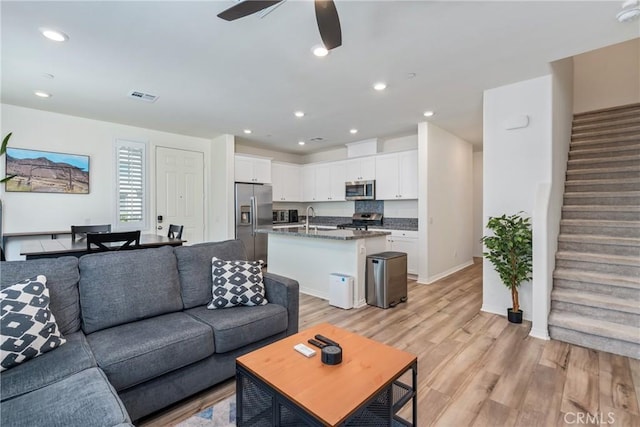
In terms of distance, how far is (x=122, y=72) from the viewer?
3.07m

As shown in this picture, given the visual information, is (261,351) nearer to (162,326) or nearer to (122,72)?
(162,326)

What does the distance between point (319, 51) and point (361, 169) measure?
3.69 metres

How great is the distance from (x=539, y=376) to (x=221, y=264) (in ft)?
8.69

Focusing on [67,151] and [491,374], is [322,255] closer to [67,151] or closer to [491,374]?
[491,374]

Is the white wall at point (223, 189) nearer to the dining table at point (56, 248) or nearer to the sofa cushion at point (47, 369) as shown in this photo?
the dining table at point (56, 248)

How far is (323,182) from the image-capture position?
22.7ft

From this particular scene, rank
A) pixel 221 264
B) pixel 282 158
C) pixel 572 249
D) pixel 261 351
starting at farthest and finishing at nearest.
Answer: pixel 282 158
pixel 572 249
pixel 221 264
pixel 261 351

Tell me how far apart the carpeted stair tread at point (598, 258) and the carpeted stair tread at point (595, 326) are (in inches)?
26.6

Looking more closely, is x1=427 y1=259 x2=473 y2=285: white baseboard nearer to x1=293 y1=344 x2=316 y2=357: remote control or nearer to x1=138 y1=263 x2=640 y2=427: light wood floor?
x1=138 y1=263 x2=640 y2=427: light wood floor

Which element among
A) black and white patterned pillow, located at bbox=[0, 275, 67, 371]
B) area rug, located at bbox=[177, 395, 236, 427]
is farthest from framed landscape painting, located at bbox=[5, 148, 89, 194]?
area rug, located at bbox=[177, 395, 236, 427]

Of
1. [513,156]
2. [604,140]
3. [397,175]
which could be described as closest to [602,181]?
[604,140]

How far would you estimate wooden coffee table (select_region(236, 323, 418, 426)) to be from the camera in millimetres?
1216

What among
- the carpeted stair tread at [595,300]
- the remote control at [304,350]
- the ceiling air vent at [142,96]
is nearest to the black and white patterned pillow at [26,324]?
the remote control at [304,350]

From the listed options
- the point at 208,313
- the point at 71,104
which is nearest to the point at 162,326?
the point at 208,313
